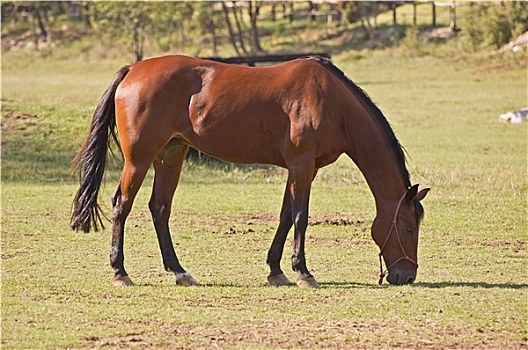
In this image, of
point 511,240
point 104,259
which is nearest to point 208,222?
point 104,259

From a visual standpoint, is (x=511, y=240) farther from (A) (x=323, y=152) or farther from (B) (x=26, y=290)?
(B) (x=26, y=290)

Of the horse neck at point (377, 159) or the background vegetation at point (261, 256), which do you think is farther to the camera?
the horse neck at point (377, 159)

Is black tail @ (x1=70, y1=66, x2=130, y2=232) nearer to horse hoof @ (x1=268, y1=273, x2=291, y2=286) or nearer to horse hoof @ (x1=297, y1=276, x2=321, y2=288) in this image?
horse hoof @ (x1=268, y1=273, x2=291, y2=286)

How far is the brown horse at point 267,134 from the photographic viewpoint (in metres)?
8.98

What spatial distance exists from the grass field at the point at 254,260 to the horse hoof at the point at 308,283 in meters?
0.14

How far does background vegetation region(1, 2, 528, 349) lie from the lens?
23.8 ft

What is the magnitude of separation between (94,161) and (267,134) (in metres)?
1.68

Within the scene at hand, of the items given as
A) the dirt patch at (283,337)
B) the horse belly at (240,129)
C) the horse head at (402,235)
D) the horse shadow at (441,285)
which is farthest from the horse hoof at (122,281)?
the horse head at (402,235)

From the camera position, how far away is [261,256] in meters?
10.7

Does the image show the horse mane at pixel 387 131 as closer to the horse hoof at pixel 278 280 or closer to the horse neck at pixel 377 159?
the horse neck at pixel 377 159

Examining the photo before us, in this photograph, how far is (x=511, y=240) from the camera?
11617mm

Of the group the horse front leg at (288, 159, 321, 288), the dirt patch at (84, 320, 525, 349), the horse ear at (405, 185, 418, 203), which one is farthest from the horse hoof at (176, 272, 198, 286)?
the horse ear at (405, 185, 418, 203)

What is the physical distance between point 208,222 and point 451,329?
598cm

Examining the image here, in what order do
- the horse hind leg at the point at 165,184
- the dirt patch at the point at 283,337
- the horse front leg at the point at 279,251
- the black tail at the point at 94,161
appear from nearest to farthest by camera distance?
the dirt patch at the point at 283,337, the horse front leg at the point at 279,251, the black tail at the point at 94,161, the horse hind leg at the point at 165,184
